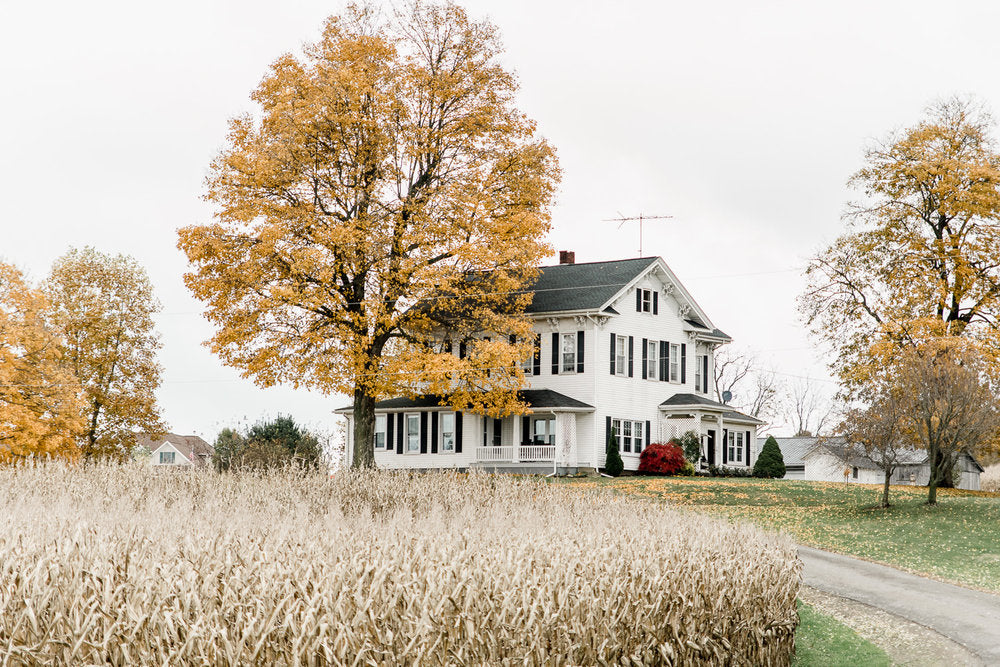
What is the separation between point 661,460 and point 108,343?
73.0ft

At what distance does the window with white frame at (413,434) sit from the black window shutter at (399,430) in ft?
0.74

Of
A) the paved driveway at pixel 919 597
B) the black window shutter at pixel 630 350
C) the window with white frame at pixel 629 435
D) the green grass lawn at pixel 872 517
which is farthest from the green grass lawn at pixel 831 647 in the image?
the black window shutter at pixel 630 350

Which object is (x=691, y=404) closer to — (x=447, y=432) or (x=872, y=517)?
(x=447, y=432)

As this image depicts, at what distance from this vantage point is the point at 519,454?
37.8 meters

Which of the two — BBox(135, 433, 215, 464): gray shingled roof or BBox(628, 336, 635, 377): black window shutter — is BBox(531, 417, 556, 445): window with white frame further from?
BBox(135, 433, 215, 464): gray shingled roof

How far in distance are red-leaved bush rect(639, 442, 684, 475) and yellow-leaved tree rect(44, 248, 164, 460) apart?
19568mm

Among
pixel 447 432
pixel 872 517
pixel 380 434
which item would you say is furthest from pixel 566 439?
pixel 872 517

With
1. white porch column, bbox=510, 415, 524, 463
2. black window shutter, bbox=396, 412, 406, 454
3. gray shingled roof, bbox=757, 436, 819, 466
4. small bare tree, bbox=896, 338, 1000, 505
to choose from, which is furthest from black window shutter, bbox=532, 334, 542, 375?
gray shingled roof, bbox=757, 436, 819, 466

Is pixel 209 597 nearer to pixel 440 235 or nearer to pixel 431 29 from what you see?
pixel 440 235

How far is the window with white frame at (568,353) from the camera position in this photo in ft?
126

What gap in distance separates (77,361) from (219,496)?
96.6 ft

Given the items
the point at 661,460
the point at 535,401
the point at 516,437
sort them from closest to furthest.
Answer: the point at 535,401, the point at 661,460, the point at 516,437

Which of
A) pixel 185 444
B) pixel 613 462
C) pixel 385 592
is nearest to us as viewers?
pixel 385 592

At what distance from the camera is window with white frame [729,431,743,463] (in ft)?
145
